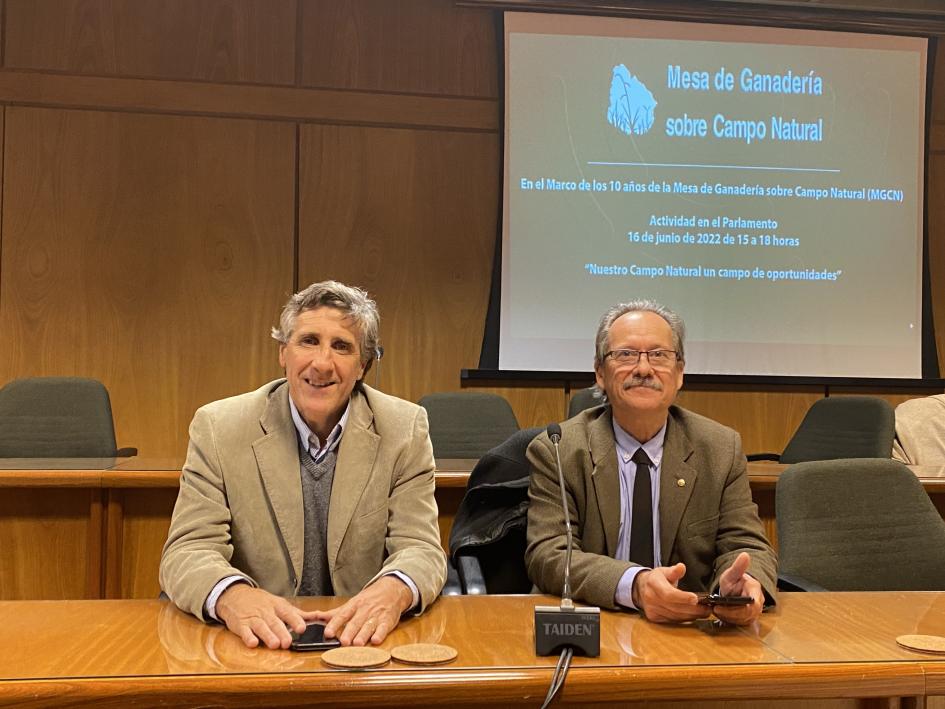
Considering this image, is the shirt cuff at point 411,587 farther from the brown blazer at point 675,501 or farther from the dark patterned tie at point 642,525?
the dark patterned tie at point 642,525

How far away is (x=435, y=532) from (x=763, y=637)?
0.70 m

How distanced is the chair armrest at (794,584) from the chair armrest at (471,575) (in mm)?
713

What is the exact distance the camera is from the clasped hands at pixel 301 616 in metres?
1.40

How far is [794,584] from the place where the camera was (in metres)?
2.14

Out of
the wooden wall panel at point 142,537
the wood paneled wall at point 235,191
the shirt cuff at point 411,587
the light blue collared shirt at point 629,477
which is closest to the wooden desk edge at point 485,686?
the shirt cuff at point 411,587

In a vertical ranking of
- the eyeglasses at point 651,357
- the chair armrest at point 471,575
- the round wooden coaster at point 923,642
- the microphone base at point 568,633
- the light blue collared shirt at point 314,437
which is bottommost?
the chair armrest at point 471,575

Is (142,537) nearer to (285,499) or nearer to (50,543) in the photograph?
(50,543)

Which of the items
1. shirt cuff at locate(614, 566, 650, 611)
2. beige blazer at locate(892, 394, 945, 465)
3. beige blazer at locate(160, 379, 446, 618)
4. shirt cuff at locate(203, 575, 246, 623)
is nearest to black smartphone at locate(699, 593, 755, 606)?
shirt cuff at locate(614, 566, 650, 611)

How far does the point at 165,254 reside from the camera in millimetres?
5027

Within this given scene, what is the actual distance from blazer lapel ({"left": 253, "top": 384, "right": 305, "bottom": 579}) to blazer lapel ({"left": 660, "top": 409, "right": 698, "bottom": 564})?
78 cm

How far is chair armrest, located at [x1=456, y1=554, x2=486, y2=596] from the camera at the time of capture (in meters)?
1.98

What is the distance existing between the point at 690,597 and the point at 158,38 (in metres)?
4.58

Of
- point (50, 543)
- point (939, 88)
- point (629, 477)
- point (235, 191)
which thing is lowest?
point (50, 543)

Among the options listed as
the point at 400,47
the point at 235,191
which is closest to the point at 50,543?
the point at 235,191
